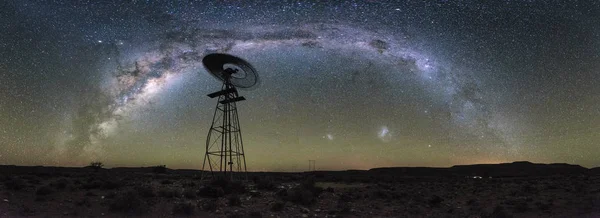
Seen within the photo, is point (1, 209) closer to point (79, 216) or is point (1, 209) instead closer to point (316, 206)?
point (79, 216)

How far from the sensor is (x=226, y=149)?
2694 cm

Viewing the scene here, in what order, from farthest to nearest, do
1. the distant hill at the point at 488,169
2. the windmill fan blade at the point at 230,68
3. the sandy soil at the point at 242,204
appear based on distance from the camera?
the distant hill at the point at 488,169 < the windmill fan blade at the point at 230,68 < the sandy soil at the point at 242,204

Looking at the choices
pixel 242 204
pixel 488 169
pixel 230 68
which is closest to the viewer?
pixel 242 204

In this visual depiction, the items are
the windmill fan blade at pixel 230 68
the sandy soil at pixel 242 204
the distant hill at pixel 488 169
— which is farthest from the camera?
the distant hill at pixel 488 169

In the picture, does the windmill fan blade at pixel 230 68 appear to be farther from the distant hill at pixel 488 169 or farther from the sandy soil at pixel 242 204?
the distant hill at pixel 488 169

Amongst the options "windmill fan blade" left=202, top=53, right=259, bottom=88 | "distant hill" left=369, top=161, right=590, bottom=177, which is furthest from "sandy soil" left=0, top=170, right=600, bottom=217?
"distant hill" left=369, top=161, right=590, bottom=177

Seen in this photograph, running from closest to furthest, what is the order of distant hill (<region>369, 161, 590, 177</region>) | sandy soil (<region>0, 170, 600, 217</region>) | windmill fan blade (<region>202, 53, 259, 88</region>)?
sandy soil (<region>0, 170, 600, 217</region>) < windmill fan blade (<region>202, 53, 259, 88</region>) < distant hill (<region>369, 161, 590, 177</region>)

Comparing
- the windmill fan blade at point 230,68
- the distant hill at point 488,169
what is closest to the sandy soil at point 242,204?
the windmill fan blade at point 230,68

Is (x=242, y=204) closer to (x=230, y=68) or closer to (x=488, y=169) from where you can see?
(x=230, y=68)

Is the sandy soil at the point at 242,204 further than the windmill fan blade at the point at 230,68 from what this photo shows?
No

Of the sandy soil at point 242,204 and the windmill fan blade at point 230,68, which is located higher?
the windmill fan blade at point 230,68

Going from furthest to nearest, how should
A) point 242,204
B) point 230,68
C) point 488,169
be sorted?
point 488,169
point 230,68
point 242,204

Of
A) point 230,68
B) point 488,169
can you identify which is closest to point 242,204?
point 230,68

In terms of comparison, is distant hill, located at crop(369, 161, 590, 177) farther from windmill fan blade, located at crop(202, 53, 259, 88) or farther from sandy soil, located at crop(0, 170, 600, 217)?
sandy soil, located at crop(0, 170, 600, 217)
